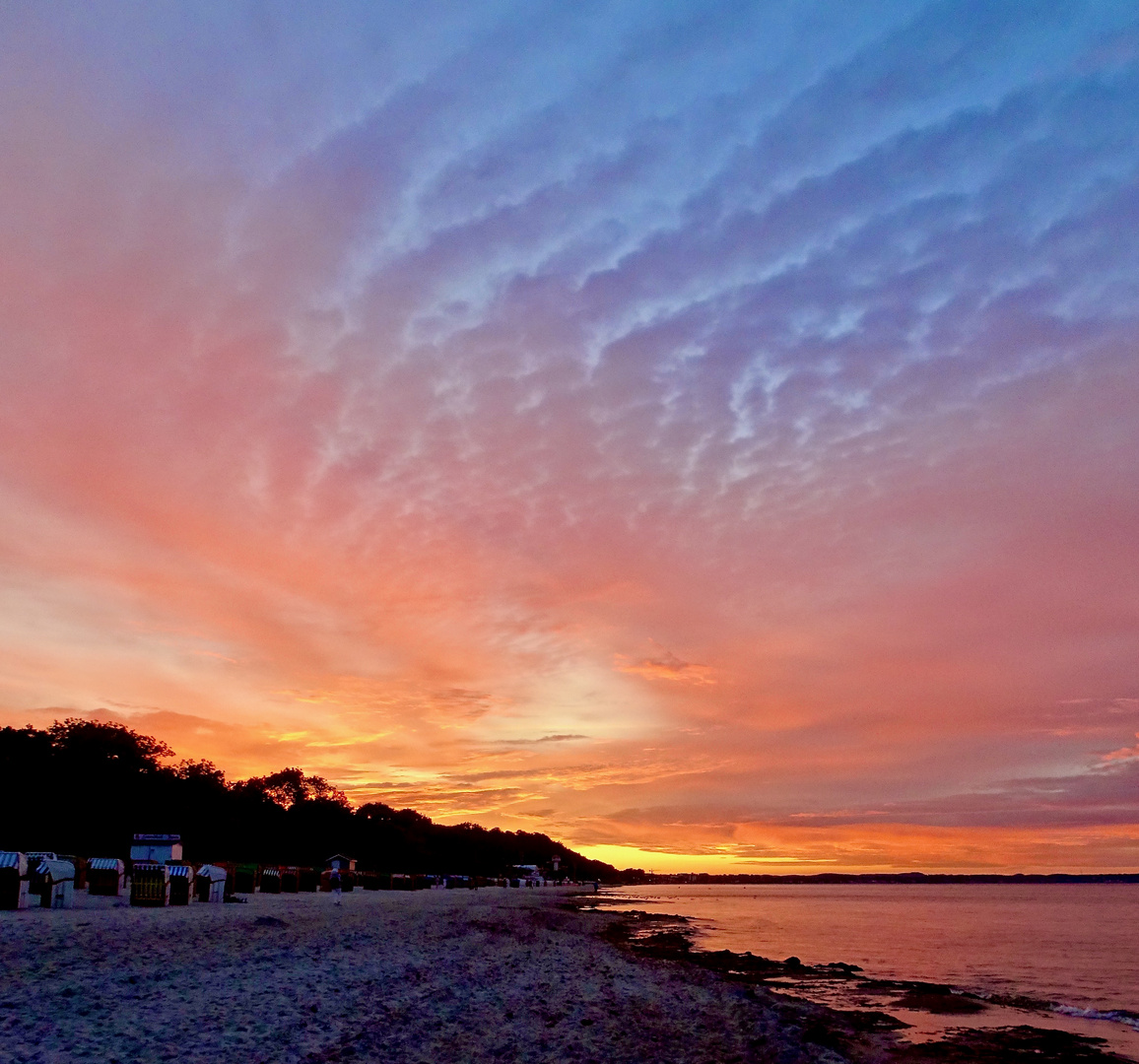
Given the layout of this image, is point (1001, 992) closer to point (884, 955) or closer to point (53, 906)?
point (884, 955)

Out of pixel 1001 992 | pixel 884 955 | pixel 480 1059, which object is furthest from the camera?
pixel 884 955

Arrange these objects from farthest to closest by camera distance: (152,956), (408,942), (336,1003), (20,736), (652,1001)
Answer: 1. (20,736)
2. (408,942)
3. (652,1001)
4. (152,956)
5. (336,1003)

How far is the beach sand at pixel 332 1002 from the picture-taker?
1436 cm

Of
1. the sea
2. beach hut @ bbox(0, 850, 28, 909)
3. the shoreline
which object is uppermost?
beach hut @ bbox(0, 850, 28, 909)

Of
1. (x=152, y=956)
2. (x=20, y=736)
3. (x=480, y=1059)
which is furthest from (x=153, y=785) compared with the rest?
(x=480, y=1059)

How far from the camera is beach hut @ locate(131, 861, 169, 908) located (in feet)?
130

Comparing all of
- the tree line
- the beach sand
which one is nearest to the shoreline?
the beach sand

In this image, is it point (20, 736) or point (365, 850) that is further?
point (365, 850)

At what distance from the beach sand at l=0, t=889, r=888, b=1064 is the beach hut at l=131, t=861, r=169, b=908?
5349 millimetres

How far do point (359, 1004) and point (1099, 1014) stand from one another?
2647 cm

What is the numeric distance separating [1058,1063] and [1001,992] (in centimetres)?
1656

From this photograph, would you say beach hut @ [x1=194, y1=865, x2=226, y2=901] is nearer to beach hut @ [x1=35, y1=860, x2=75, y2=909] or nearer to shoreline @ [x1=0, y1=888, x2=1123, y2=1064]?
beach hut @ [x1=35, y1=860, x2=75, y2=909]

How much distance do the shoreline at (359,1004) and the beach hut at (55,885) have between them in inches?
55.1

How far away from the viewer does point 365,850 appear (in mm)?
136750
